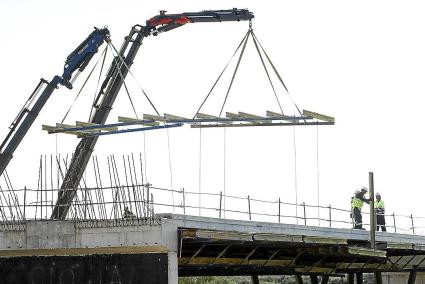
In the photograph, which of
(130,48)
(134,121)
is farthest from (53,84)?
(134,121)

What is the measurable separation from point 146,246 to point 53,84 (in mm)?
17993

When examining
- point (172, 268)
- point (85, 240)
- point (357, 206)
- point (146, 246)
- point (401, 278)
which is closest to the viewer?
point (172, 268)

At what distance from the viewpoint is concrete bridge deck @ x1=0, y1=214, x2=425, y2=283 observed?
22.8m

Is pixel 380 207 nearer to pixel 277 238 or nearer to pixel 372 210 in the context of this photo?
pixel 372 210

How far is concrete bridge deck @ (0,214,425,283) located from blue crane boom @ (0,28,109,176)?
11414 millimetres

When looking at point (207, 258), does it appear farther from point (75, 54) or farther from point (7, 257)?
point (75, 54)

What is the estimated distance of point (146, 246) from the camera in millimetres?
22844

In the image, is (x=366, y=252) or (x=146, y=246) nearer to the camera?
(x=146, y=246)

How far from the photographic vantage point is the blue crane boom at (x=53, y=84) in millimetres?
37678

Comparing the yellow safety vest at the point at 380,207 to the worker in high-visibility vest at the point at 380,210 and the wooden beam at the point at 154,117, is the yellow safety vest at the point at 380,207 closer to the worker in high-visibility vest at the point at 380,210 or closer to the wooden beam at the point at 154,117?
the worker in high-visibility vest at the point at 380,210

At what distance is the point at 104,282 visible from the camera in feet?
75.8

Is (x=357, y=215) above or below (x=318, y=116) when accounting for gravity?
below

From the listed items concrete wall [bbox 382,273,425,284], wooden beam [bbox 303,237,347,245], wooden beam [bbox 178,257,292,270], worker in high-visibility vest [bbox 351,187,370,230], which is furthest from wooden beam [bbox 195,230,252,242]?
concrete wall [bbox 382,273,425,284]

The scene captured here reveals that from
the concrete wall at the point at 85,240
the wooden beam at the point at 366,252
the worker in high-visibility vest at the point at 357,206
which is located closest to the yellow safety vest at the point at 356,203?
the worker in high-visibility vest at the point at 357,206
